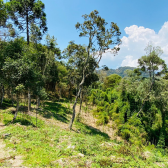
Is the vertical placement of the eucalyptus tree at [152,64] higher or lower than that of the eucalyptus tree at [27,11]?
lower

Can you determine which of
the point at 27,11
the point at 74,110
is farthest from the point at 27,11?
the point at 74,110

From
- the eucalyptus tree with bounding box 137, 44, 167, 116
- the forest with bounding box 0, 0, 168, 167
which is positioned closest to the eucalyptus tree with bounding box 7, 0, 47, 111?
the forest with bounding box 0, 0, 168, 167

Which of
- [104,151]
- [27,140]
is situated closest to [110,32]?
[104,151]

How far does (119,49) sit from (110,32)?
6.82ft

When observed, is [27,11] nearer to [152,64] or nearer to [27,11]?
[27,11]

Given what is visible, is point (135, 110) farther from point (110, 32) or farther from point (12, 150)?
point (12, 150)

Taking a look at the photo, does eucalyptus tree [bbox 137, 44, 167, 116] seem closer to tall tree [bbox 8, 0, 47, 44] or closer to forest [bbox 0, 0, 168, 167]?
forest [bbox 0, 0, 168, 167]

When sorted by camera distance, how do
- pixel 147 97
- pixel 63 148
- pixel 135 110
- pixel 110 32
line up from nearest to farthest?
pixel 63 148 < pixel 110 32 < pixel 147 97 < pixel 135 110

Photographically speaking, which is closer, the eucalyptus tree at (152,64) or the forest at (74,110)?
the forest at (74,110)

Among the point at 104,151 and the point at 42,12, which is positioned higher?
the point at 42,12

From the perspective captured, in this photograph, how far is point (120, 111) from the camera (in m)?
19.6

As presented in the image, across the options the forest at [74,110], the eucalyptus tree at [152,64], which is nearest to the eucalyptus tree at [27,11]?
the forest at [74,110]

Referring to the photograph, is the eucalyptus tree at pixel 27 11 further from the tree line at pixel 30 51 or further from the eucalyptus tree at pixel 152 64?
the eucalyptus tree at pixel 152 64

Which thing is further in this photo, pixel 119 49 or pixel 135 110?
pixel 135 110
